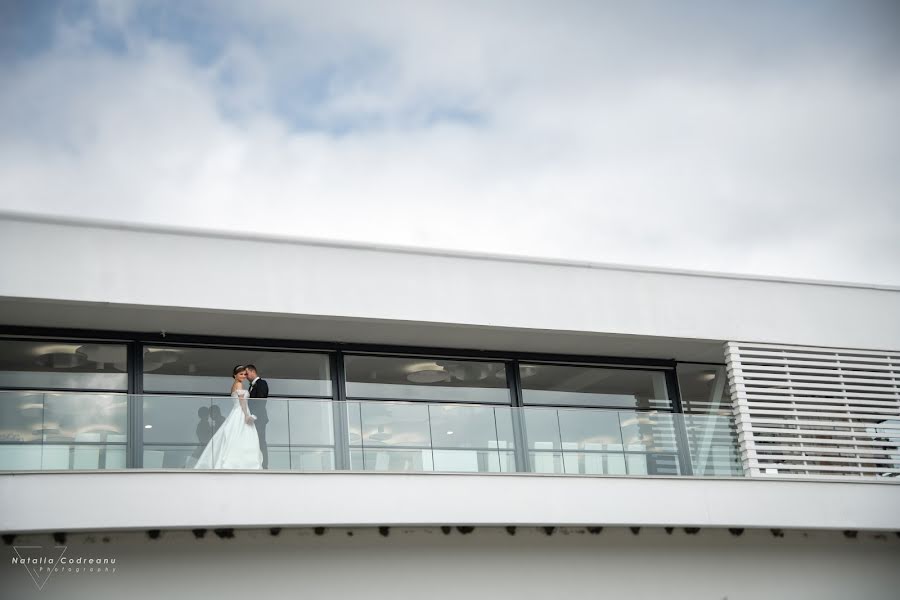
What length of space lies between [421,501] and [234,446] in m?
2.35

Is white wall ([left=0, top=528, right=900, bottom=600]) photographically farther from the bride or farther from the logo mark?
the bride

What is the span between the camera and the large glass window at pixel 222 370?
1290cm

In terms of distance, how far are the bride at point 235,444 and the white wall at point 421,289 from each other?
5.26ft

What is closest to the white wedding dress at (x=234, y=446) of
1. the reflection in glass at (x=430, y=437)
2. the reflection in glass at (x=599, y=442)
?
the reflection in glass at (x=430, y=437)

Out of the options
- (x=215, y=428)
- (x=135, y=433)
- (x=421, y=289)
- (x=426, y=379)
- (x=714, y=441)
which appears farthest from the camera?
(x=426, y=379)

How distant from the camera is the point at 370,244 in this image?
13.0 meters

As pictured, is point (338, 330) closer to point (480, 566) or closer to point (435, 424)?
point (435, 424)

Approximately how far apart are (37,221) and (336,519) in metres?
5.08

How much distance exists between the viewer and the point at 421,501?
38.1 feet

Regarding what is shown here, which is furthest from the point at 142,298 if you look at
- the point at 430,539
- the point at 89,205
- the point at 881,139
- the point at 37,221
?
the point at 881,139

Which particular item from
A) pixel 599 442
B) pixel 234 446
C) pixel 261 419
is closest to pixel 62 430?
pixel 234 446

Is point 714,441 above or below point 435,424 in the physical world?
below

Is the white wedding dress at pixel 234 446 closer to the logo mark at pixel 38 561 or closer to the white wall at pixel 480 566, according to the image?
the white wall at pixel 480 566

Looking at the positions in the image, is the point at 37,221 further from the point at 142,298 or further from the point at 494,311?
the point at 494,311
